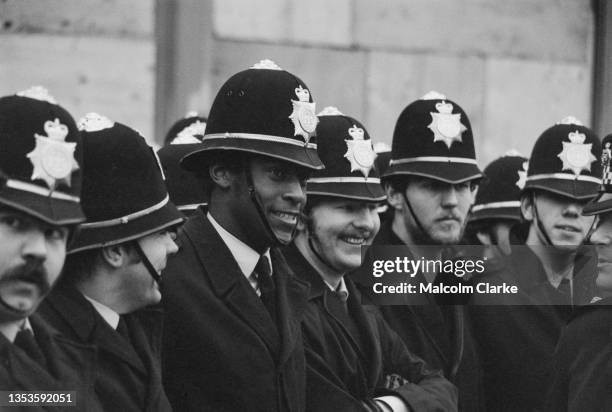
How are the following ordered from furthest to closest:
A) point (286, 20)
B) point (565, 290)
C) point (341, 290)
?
point (286, 20) < point (565, 290) < point (341, 290)

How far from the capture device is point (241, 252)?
20.0 ft

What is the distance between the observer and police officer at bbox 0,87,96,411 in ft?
15.2

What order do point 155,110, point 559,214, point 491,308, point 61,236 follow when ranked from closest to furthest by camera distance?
point 61,236, point 491,308, point 559,214, point 155,110

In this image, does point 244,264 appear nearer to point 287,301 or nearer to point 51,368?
point 287,301

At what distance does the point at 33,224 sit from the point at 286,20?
7.77m

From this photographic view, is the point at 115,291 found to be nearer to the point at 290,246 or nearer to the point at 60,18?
Result: the point at 290,246

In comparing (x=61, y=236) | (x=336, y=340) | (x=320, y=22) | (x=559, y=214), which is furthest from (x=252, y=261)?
(x=320, y=22)

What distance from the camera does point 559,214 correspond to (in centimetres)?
862

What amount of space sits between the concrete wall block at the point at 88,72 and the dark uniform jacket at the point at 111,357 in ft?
17.7

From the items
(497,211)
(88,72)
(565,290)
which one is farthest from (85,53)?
(565,290)

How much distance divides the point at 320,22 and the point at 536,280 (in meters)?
4.75

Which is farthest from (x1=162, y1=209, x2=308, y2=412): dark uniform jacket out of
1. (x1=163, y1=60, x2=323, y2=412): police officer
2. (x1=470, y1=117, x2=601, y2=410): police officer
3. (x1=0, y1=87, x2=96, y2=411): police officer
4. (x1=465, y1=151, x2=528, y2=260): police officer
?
(x1=465, y1=151, x2=528, y2=260): police officer

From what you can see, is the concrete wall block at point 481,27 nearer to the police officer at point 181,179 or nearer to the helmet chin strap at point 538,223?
the helmet chin strap at point 538,223

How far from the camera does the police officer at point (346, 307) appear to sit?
20.8 feet
